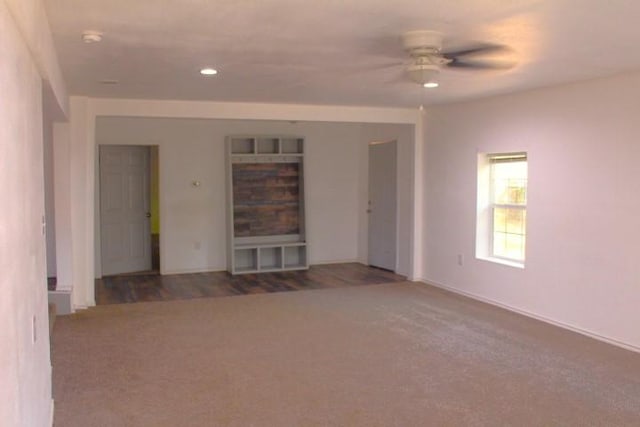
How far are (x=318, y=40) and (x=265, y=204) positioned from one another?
18.0ft

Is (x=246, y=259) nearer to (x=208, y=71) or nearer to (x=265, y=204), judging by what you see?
(x=265, y=204)

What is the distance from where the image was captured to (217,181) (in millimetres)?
8633

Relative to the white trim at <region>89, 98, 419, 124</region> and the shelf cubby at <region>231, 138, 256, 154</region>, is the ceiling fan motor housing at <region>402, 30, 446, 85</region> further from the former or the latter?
the shelf cubby at <region>231, 138, 256, 154</region>

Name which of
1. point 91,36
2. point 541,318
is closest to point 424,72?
point 91,36

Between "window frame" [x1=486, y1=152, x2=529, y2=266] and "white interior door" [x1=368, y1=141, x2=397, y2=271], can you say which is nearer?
"window frame" [x1=486, y1=152, x2=529, y2=266]

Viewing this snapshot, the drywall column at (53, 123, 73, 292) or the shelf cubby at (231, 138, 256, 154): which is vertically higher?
the shelf cubby at (231, 138, 256, 154)

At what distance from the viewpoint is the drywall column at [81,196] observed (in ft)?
19.7

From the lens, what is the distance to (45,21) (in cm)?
295

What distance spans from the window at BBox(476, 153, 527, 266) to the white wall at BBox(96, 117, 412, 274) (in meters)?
1.60

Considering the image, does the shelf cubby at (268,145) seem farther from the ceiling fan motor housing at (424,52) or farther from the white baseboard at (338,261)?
the ceiling fan motor housing at (424,52)

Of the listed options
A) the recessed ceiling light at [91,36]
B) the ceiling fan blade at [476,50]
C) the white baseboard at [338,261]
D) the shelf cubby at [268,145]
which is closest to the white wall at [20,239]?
the recessed ceiling light at [91,36]

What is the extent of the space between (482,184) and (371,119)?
65.0 inches

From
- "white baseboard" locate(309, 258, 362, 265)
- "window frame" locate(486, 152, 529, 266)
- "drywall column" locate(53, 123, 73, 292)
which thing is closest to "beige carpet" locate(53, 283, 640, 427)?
"drywall column" locate(53, 123, 73, 292)

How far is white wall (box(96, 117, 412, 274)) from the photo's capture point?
8.24m
